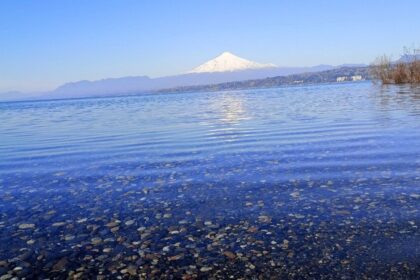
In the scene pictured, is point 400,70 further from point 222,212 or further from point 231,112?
point 222,212

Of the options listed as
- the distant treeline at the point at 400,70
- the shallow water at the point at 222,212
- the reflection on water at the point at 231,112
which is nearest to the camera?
the shallow water at the point at 222,212

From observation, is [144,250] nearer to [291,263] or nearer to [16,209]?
[291,263]

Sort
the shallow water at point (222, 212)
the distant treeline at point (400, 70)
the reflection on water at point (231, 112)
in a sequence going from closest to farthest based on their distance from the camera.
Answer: the shallow water at point (222, 212), the reflection on water at point (231, 112), the distant treeline at point (400, 70)

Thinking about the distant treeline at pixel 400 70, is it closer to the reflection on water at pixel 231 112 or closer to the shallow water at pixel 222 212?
the reflection on water at pixel 231 112

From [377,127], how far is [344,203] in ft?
46.0

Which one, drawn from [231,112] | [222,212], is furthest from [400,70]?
[222,212]

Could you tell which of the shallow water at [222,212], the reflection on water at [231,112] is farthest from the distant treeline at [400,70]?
the shallow water at [222,212]

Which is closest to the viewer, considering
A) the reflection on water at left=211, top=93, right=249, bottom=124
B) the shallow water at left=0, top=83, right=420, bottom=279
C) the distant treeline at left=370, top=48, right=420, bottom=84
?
the shallow water at left=0, top=83, right=420, bottom=279

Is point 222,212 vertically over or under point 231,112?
over

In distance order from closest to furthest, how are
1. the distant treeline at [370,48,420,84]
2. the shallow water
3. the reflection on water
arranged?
the shallow water < the reflection on water < the distant treeline at [370,48,420,84]

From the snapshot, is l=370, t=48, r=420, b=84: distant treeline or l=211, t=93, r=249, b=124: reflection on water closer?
l=211, t=93, r=249, b=124: reflection on water

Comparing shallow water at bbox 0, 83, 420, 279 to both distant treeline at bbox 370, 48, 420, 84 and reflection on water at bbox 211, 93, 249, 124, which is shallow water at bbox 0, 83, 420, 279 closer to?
reflection on water at bbox 211, 93, 249, 124

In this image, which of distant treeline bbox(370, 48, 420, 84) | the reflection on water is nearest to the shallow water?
the reflection on water

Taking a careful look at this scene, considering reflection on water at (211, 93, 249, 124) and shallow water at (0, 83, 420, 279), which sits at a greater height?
shallow water at (0, 83, 420, 279)
